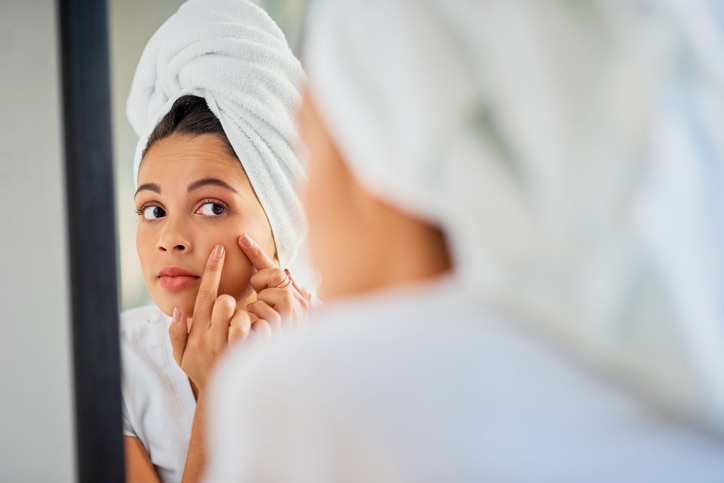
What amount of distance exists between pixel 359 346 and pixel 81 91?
971 mm

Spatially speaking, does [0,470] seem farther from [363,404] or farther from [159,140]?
[363,404]

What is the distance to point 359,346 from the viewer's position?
27 cm

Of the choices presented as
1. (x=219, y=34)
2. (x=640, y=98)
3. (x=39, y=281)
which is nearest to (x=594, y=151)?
(x=640, y=98)

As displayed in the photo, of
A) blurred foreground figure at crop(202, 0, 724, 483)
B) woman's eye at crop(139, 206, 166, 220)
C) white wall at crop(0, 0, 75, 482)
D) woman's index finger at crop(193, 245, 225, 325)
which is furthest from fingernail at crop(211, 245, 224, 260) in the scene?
blurred foreground figure at crop(202, 0, 724, 483)

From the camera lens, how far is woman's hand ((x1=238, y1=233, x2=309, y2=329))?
88 centimetres

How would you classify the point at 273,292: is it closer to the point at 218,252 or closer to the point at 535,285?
the point at 218,252

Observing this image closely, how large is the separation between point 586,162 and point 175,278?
0.77 meters

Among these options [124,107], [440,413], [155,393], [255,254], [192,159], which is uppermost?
[124,107]

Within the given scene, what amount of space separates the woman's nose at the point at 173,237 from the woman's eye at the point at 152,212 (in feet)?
0.05

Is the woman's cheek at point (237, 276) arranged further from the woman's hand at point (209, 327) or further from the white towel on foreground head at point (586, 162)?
the white towel on foreground head at point (586, 162)

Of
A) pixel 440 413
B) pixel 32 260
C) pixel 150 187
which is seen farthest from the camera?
pixel 32 260

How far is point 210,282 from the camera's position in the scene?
3.03 ft

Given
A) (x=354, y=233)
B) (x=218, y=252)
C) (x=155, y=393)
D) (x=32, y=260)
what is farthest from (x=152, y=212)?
(x=354, y=233)

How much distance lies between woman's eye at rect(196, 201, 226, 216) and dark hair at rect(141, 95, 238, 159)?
65 mm
